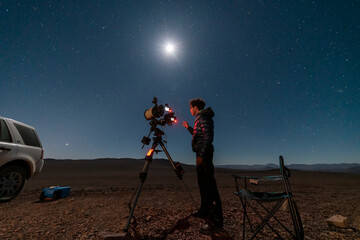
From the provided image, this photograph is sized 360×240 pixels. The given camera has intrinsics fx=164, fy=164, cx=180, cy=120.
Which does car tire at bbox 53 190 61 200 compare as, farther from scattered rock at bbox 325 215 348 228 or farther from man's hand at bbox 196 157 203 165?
scattered rock at bbox 325 215 348 228

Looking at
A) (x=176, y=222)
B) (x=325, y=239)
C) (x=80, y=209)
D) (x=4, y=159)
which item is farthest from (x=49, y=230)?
(x=325, y=239)

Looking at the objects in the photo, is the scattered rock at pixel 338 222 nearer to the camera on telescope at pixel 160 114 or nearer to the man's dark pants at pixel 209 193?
the man's dark pants at pixel 209 193

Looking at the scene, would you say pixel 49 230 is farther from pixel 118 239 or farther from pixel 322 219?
pixel 322 219

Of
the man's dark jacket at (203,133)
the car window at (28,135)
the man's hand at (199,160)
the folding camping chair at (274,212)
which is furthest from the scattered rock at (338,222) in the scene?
the car window at (28,135)

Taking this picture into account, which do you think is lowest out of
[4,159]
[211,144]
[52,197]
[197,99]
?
[52,197]

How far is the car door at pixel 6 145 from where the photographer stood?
137 inches

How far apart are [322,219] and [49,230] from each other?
5.70 m

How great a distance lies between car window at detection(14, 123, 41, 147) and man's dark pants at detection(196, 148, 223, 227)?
445cm

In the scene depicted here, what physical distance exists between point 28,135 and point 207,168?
475cm

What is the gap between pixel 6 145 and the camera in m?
3.60

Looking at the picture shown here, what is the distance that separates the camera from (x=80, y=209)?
420 cm

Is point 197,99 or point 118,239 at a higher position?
point 197,99

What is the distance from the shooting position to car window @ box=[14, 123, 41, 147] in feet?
13.7

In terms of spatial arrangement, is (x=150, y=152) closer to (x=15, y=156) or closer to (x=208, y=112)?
(x=208, y=112)
